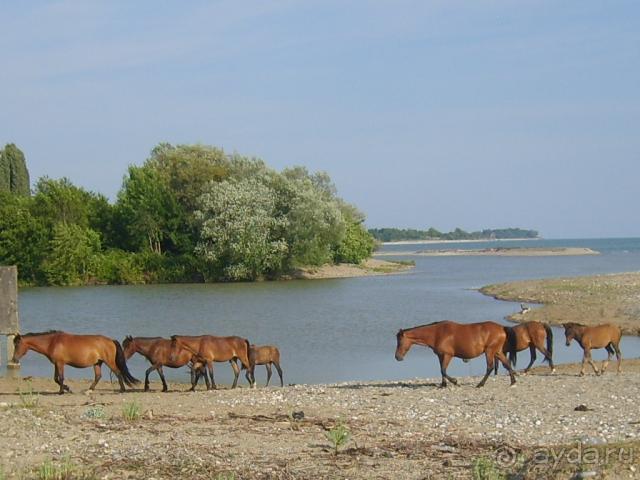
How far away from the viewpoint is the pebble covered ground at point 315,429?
30.0 feet

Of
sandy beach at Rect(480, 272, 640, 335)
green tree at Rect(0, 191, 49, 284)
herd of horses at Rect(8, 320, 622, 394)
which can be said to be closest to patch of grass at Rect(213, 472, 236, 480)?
→ herd of horses at Rect(8, 320, 622, 394)

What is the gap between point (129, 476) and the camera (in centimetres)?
886

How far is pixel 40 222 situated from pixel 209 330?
3472 centimetres

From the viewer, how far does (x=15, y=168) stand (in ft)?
306

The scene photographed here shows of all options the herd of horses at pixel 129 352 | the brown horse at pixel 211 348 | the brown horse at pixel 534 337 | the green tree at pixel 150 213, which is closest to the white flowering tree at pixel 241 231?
the green tree at pixel 150 213

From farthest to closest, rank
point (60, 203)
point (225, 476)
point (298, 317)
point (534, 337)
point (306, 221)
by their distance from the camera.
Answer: point (60, 203), point (306, 221), point (298, 317), point (534, 337), point (225, 476)

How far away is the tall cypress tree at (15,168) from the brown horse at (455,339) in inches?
3268

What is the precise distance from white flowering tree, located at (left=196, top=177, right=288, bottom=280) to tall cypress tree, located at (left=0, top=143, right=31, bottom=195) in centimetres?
3826

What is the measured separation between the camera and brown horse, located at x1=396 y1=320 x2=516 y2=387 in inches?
587

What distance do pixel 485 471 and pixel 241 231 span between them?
51.2 metres

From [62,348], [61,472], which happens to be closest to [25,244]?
[62,348]

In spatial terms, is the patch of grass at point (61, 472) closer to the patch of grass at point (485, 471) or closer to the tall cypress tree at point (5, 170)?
the patch of grass at point (485, 471)

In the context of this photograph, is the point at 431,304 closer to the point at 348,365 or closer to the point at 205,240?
the point at 348,365

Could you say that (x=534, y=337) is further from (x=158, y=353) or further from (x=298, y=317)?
(x=298, y=317)
